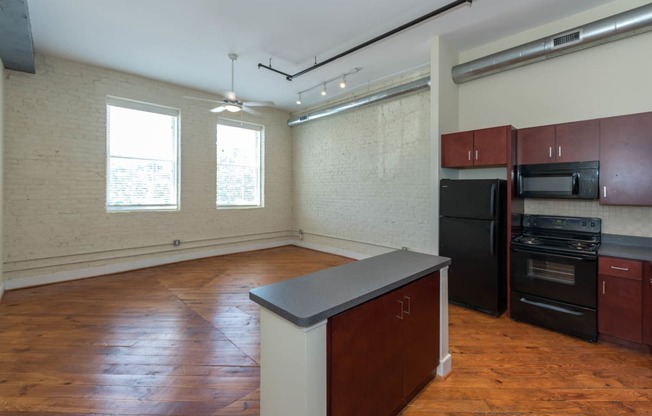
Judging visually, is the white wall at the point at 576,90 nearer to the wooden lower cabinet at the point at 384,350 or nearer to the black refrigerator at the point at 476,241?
the black refrigerator at the point at 476,241

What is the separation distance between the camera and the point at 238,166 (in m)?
7.04

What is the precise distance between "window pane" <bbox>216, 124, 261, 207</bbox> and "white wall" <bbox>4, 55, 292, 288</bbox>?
0.91 ft

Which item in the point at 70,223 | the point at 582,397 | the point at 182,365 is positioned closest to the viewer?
the point at 582,397

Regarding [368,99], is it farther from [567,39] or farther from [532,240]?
[532,240]

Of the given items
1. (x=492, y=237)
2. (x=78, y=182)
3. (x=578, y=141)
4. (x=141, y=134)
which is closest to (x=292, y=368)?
(x=492, y=237)

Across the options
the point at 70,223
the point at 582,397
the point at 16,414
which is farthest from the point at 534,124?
the point at 70,223

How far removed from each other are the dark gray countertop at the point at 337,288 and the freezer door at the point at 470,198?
162 centimetres

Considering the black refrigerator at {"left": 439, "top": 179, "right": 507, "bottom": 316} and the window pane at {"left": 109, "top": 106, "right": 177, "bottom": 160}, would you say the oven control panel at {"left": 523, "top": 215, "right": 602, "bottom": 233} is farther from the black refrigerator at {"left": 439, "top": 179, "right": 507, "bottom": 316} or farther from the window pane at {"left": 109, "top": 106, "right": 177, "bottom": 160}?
the window pane at {"left": 109, "top": 106, "right": 177, "bottom": 160}

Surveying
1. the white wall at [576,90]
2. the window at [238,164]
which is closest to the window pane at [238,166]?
the window at [238,164]

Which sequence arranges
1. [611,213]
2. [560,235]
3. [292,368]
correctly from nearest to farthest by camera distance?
1. [292,368]
2. [611,213]
3. [560,235]

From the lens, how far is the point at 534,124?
12.6ft

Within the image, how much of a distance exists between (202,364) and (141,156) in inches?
179

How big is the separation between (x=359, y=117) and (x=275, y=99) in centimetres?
207

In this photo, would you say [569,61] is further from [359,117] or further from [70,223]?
[70,223]
